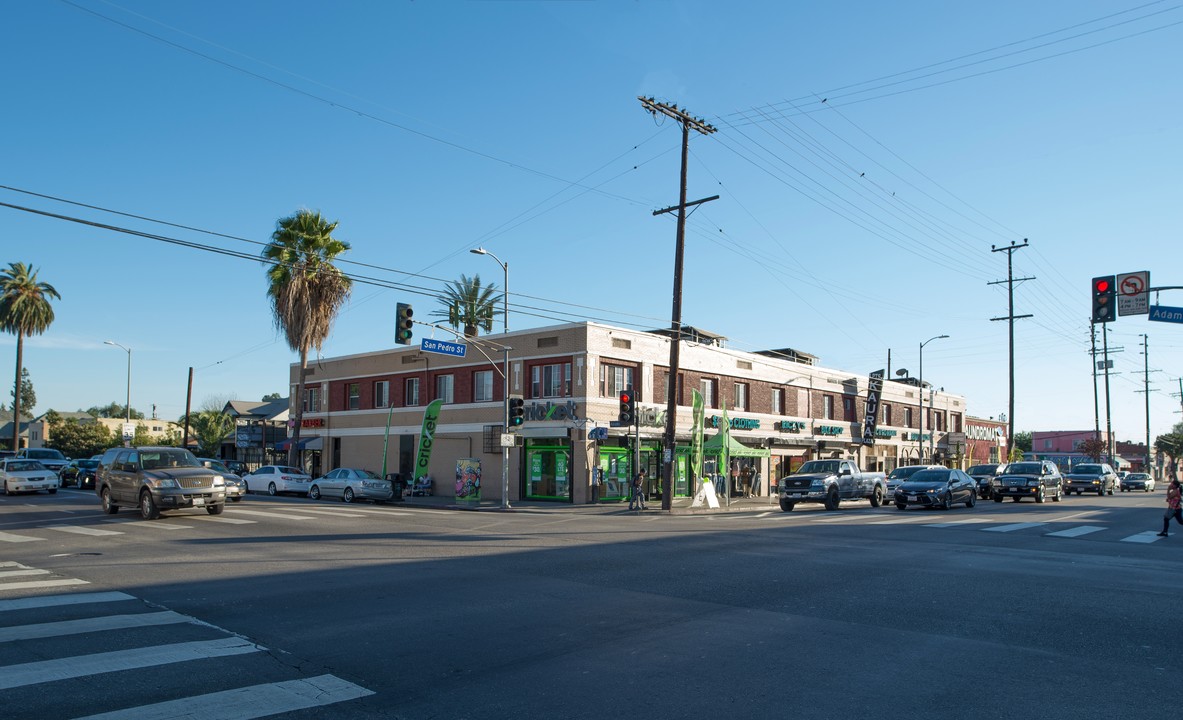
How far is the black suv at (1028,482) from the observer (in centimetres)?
3594

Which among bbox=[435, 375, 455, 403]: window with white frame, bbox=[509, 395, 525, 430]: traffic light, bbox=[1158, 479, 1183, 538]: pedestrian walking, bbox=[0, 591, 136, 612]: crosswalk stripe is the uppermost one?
bbox=[435, 375, 455, 403]: window with white frame

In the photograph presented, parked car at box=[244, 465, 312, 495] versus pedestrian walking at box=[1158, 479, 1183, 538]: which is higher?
pedestrian walking at box=[1158, 479, 1183, 538]

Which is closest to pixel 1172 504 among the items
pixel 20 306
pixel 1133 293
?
pixel 1133 293

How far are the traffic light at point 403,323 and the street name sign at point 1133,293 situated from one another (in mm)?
18493

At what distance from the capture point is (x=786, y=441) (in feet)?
152

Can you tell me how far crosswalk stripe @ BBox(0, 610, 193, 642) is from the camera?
26.6 feet

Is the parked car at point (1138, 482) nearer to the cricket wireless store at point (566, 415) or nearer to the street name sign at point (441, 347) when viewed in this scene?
the cricket wireless store at point (566, 415)

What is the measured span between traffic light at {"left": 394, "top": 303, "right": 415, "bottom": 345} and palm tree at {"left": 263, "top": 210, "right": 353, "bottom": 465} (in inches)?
724

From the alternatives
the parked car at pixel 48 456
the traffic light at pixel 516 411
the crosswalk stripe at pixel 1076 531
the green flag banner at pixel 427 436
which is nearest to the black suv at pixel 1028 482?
the crosswalk stripe at pixel 1076 531

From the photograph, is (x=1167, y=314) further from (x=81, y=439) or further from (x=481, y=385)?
(x=81, y=439)

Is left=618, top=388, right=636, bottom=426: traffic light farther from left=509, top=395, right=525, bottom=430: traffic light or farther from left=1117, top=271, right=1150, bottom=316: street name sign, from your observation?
left=1117, top=271, right=1150, bottom=316: street name sign

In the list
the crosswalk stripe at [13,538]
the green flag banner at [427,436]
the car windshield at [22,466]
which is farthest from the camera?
the green flag banner at [427,436]

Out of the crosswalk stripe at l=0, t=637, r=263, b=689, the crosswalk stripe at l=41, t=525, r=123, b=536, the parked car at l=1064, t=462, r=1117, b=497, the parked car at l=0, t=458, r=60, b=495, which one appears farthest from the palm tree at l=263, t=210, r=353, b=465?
the parked car at l=1064, t=462, r=1117, b=497

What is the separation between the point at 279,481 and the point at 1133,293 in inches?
1421
